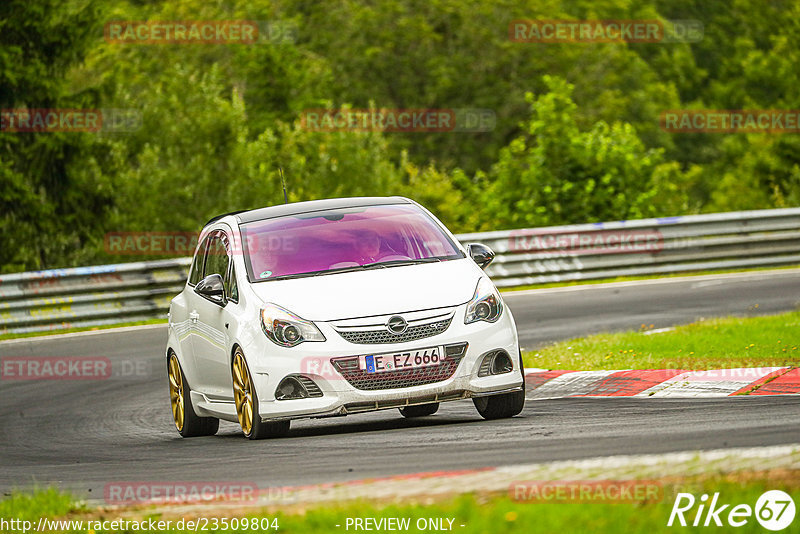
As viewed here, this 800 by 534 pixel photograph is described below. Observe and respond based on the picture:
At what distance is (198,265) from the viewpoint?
11398 mm

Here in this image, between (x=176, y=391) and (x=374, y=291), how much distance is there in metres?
2.81

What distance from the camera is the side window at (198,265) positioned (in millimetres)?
11305

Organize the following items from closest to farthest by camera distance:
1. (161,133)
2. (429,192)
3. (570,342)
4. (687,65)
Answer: (570,342), (161,133), (429,192), (687,65)

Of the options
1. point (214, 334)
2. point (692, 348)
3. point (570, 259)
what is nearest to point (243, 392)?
point (214, 334)

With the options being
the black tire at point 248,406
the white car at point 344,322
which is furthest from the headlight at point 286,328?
the black tire at point 248,406

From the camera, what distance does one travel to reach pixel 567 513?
550 centimetres

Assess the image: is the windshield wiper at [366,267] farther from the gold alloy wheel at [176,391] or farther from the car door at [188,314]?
the gold alloy wheel at [176,391]

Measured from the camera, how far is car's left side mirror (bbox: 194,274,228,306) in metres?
10.1

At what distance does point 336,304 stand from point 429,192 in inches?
1653

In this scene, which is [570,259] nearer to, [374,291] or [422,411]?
[422,411]

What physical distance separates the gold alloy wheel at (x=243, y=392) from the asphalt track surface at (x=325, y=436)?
8.1 inches

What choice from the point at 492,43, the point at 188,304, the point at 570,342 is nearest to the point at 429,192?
the point at 492,43

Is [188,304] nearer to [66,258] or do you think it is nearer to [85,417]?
[85,417]

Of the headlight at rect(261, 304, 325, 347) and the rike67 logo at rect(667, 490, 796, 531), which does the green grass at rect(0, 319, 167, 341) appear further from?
the rike67 logo at rect(667, 490, 796, 531)
